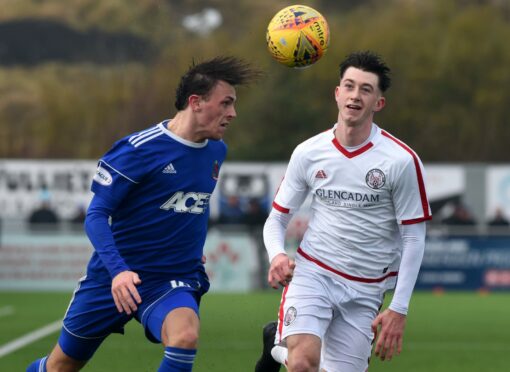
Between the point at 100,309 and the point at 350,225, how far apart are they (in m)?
1.63

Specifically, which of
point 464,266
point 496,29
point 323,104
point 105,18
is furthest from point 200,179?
point 105,18

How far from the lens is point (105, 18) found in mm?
70438

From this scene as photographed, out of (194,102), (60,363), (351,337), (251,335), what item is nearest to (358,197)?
(351,337)

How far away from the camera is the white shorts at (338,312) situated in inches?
273

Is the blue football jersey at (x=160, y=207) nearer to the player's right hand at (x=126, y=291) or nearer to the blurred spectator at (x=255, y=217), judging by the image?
the player's right hand at (x=126, y=291)

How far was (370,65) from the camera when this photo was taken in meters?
6.89

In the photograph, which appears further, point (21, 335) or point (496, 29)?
point (496, 29)

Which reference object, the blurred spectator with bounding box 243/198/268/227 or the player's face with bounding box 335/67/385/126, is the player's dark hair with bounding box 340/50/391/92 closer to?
the player's face with bounding box 335/67/385/126

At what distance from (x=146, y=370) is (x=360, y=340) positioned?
4208 mm

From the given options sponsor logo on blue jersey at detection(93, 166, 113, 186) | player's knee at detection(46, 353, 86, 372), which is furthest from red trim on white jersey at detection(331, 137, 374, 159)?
player's knee at detection(46, 353, 86, 372)

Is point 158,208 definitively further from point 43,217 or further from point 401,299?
point 43,217

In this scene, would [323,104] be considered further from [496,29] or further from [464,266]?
[464,266]

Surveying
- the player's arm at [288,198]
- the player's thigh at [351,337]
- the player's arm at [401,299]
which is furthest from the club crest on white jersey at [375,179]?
the player's thigh at [351,337]

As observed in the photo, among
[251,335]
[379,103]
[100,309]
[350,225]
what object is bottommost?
[251,335]
